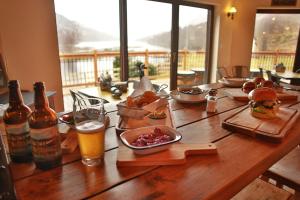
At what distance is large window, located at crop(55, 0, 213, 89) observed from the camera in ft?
11.1

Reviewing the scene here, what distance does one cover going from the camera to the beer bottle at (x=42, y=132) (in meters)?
0.71

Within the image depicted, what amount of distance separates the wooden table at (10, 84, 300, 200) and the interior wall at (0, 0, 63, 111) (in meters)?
2.14

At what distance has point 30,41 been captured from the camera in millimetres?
2664

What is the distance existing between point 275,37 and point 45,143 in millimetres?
6276

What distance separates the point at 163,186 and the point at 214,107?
770mm

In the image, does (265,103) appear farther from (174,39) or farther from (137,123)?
(174,39)

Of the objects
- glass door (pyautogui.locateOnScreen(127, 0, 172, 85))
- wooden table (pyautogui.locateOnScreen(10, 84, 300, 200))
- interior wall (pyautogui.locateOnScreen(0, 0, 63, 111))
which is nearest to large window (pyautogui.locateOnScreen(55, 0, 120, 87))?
glass door (pyautogui.locateOnScreen(127, 0, 172, 85))

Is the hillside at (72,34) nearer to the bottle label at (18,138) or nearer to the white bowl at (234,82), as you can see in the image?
the white bowl at (234,82)

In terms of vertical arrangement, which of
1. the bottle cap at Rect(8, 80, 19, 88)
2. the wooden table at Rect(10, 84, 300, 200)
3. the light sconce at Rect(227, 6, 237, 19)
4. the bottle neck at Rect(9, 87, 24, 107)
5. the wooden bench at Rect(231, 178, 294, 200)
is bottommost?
the wooden bench at Rect(231, 178, 294, 200)

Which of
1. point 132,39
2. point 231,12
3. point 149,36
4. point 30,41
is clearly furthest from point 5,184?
point 231,12

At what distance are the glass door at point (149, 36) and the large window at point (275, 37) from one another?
8.75 ft

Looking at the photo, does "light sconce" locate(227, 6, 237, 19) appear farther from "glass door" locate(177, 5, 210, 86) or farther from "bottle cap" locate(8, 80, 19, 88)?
"bottle cap" locate(8, 80, 19, 88)

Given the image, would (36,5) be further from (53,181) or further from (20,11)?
(53,181)

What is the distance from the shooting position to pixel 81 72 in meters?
5.05
